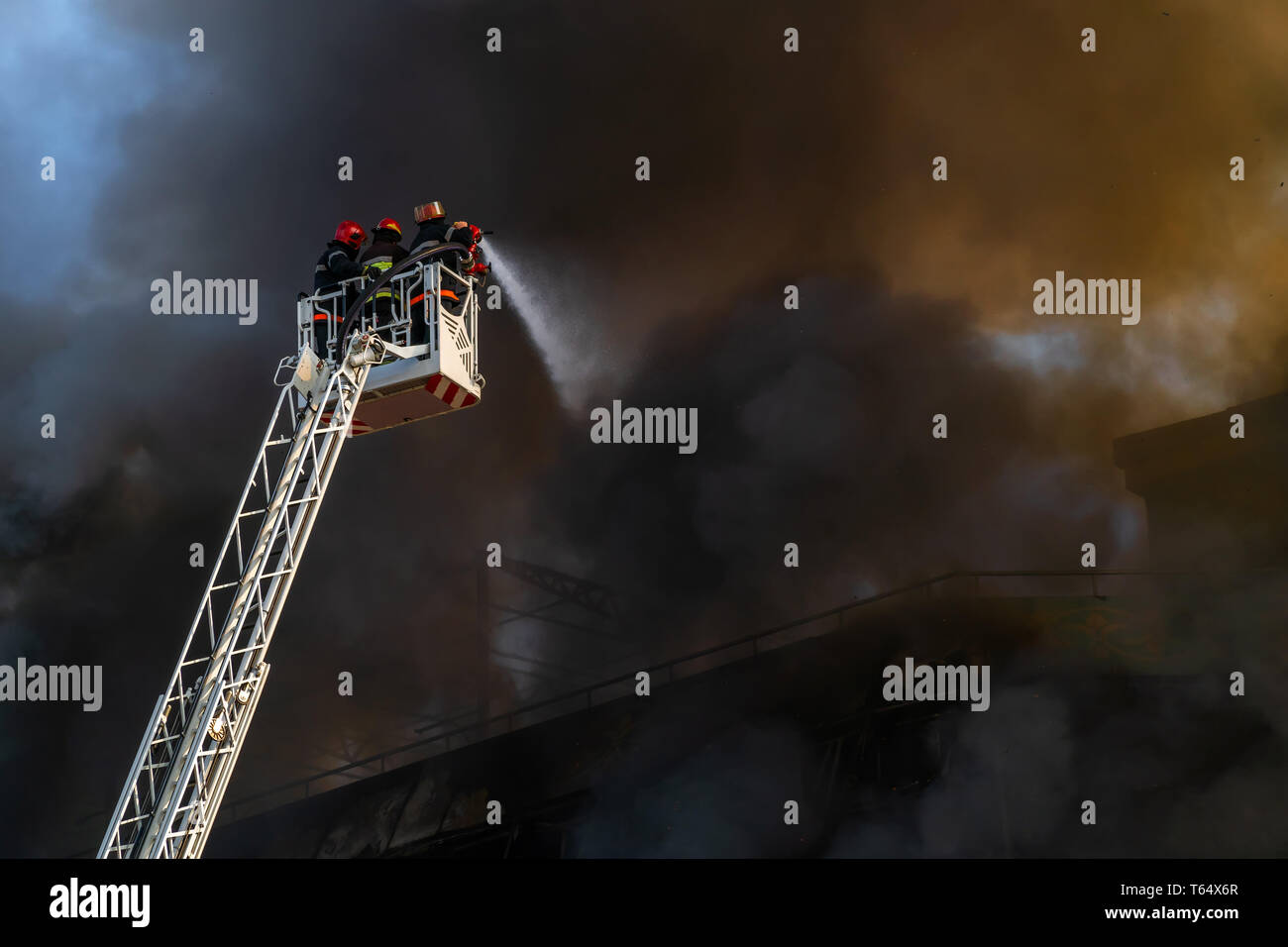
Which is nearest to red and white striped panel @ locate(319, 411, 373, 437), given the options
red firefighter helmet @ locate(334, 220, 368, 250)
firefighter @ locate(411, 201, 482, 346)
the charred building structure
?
firefighter @ locate(411, 201, 482, 346)

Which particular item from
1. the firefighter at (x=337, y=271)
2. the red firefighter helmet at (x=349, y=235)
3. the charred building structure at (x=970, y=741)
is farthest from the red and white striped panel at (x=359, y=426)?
the charred building structure at (x=970, y=741)

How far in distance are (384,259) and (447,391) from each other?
5.19ft

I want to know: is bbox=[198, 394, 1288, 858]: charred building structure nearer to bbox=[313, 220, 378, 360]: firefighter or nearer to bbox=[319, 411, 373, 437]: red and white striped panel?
bbox=[319, 411, 373, 437]: red and white striped panel

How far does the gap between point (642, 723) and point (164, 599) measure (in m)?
8.87

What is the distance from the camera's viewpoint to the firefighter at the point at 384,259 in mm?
10547

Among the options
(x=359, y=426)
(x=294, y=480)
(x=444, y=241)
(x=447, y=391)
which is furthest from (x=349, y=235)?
(x=294, y=480)

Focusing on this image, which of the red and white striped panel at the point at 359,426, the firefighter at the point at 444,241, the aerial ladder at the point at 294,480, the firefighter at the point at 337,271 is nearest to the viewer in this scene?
the aerial ladder at the point at 294,480

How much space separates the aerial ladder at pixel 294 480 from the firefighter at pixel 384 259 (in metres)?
0.07

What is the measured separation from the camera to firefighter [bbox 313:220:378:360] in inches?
422

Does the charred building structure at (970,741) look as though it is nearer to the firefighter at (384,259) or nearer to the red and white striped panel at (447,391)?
the red and white striped panel at (447,391)

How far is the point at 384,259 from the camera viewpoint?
36.0 ft

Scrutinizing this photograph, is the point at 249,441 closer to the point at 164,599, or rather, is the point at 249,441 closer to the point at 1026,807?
the point at 164,599

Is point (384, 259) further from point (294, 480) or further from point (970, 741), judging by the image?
point (970, 741)
